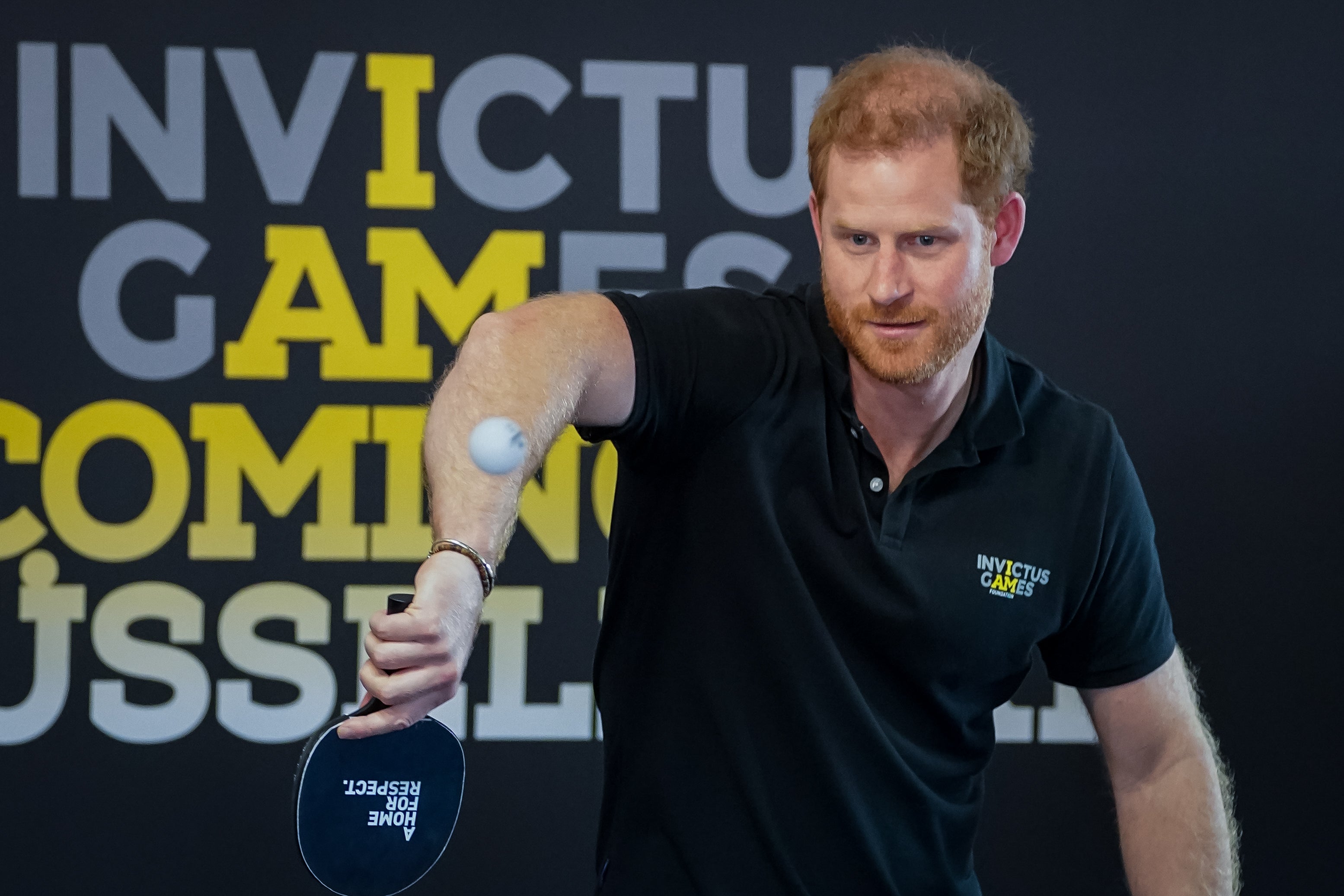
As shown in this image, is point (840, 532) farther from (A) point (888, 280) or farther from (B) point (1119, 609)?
(B) point (1119, 609)

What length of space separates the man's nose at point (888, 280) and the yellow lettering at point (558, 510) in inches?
54.0

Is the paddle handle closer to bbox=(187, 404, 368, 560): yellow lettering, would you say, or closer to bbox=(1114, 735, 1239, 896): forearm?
bbox=(1114, 735, 1239, 896): forearm

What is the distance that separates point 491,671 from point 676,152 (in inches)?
47.0

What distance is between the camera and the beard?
4.61ft

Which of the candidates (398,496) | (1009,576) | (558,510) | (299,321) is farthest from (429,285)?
(1009,576)

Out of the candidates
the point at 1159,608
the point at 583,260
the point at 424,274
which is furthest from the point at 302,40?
the point at 1159,608

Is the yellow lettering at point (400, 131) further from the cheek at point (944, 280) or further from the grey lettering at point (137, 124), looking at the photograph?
the cheek at point (944, 280)

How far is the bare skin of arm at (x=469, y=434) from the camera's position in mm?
907

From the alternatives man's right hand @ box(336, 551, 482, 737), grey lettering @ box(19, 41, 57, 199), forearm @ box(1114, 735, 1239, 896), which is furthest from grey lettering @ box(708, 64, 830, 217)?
man's right hand @ box(336, 551, 482, 737)

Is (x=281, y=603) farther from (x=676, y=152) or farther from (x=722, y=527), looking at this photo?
(x=722, y=527)

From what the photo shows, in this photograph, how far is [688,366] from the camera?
1341 mm

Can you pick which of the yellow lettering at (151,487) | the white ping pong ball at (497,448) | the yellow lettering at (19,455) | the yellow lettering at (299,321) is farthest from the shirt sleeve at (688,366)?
the yellow lettering at (19,455)

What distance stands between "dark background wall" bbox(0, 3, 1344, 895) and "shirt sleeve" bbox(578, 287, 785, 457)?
1302 millimetres

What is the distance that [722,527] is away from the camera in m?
1.40
